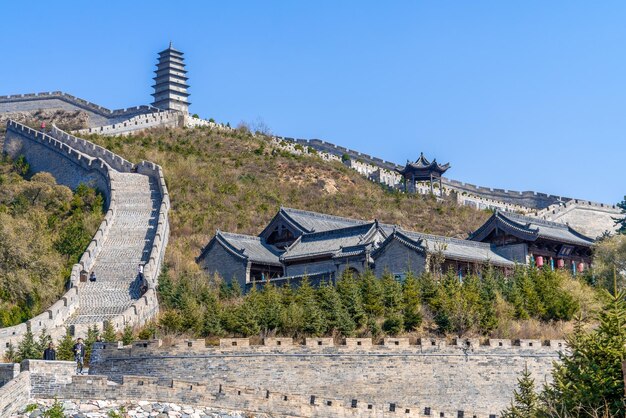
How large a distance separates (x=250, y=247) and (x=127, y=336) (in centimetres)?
1566

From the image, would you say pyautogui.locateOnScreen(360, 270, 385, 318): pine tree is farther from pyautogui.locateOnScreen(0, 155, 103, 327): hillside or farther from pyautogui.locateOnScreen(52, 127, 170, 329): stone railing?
pyautogui.locateOnScreen(0, 155, 103, 327): hillside

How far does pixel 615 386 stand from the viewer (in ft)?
74.2

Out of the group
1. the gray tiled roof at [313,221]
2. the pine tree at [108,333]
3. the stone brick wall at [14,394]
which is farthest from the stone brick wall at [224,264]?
the stone brick wall at [14,394]

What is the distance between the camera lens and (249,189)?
68688mm

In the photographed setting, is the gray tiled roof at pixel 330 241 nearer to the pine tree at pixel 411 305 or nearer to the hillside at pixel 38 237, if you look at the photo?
the pine tree at pixel 411 305

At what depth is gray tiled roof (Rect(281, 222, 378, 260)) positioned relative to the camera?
48.5m

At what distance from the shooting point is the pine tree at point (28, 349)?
115 ft

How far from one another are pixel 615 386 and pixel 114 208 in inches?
1489

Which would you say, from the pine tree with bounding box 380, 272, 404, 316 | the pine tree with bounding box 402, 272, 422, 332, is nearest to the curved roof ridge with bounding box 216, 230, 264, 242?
the pine tree with bounding box 380, 272, 404, 316

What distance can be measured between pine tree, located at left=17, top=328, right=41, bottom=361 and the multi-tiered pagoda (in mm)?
62156

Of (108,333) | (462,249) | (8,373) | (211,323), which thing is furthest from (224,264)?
(8,373)

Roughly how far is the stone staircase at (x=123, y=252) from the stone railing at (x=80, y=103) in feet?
73.7

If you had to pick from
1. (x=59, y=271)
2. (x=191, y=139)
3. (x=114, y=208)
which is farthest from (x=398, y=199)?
(x=59, y=271)

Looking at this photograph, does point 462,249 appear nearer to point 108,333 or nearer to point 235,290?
point 235,290
